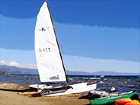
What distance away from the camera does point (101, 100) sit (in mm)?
14789

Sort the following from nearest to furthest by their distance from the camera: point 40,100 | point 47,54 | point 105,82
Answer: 1. point 40,100
2. point 47,54
3. point 105,82

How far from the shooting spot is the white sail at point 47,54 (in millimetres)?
21859

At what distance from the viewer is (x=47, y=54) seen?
21906 millimetres

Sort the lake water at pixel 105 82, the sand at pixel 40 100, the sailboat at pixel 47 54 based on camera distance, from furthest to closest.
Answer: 1. the lake water at pixel 105 82
2. the sailboat at pixel 47 54
3. the sand at pixel 40 100

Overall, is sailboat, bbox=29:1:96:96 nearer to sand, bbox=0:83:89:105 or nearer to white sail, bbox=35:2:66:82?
white sail, bbox=35:2:66:82

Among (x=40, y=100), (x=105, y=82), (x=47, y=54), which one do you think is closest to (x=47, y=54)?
(x=47, y=54)

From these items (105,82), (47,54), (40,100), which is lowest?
(105,82)

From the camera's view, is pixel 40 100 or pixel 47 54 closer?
pixel 40 100

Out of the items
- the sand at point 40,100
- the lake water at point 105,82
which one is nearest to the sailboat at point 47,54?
the sand at point 40,100

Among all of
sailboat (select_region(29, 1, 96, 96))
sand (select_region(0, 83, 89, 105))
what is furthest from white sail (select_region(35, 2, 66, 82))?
sand (select_region(0, 83, 89, 105))

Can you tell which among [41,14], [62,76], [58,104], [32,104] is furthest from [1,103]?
[41,14]

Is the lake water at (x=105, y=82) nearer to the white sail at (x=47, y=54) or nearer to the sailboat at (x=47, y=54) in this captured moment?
the sailboat at (x=47, y=54)

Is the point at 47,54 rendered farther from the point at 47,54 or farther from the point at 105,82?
the point at 105,82

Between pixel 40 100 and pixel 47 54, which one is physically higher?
pixel 47 54
